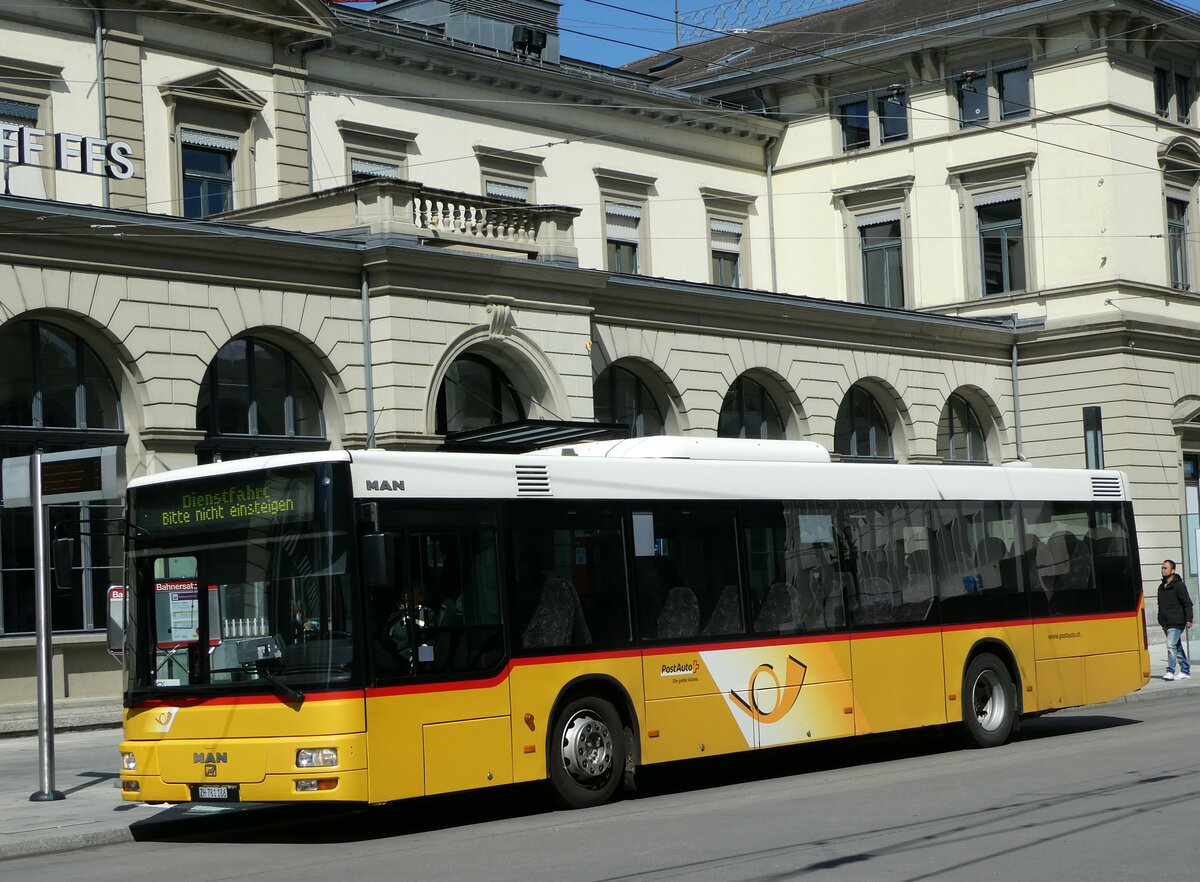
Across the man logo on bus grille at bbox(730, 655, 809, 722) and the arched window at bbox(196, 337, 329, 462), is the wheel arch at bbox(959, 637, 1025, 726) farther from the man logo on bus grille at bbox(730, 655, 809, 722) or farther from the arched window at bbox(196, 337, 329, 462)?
the arched window at bbox(196, 337, 329, 462)

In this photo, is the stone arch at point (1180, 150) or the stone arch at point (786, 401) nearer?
the stone arch at point (786, 401)

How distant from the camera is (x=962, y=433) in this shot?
38.9m

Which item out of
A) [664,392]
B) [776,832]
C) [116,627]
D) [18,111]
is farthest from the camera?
[664,392]

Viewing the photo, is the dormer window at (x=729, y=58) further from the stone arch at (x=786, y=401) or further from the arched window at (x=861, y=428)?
the stone arch at (x=786, y=401)

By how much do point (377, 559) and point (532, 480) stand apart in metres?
2.13

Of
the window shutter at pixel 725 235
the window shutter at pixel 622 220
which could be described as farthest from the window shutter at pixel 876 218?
the window shutter at pixel 622 220

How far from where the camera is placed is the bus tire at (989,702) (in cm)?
1773

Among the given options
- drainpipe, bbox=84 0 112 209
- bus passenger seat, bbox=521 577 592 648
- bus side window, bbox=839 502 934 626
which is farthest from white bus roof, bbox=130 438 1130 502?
drainpipe, bbox=84 0 112 209

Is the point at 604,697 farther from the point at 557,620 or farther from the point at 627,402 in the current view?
the point at 627,402

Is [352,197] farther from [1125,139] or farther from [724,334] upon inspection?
[1125,139]

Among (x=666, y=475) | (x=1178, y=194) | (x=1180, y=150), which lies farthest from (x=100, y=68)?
(x=1178, y=194)

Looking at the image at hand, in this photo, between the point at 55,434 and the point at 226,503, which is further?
the point at 55,434

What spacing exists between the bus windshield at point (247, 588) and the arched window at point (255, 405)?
11.0 metres

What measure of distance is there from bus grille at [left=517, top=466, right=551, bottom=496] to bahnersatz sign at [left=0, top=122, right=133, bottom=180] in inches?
429
